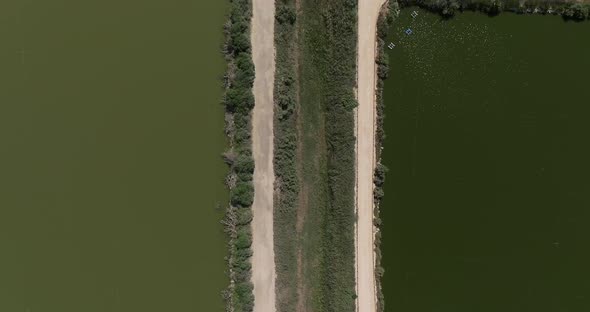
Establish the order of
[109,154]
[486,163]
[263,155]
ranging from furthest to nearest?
[486,163]
[263,155]
[109,154]

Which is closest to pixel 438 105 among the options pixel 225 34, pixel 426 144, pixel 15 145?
pixel 426 144

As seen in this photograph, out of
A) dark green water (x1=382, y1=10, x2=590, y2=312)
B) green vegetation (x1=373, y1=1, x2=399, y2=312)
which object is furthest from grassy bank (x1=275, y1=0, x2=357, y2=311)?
dark green water (x1=382, y1=10, x2=590, y2=312)

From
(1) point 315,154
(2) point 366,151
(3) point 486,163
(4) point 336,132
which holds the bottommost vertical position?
(3) point 486,163

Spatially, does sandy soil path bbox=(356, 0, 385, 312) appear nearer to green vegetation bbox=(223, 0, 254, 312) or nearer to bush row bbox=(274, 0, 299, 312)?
bush row bbox=(274, 0, 299, 312)

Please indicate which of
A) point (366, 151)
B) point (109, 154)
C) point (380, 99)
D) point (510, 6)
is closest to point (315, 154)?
point (366, 151)

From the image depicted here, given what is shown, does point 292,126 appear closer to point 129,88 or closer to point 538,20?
point 129,88

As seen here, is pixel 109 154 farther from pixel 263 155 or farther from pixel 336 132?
pixel 336 132

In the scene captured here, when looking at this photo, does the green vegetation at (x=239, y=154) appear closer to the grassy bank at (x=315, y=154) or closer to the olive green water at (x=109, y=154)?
the olive green water at (x=109, y=154)
